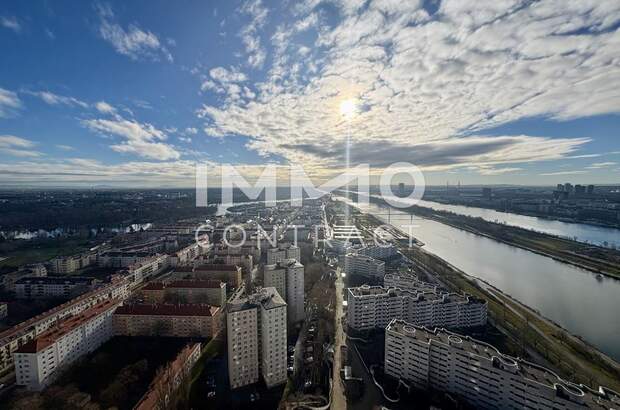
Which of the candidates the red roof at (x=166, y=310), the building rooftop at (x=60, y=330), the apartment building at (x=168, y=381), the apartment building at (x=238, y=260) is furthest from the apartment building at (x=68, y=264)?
the apartment building at (x=168, y=381)

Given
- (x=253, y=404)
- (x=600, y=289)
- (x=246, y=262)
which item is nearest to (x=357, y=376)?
(x=253, y=404)

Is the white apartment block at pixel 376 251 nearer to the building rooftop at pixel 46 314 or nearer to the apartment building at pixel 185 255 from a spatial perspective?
the apartment building at pixel 185 255

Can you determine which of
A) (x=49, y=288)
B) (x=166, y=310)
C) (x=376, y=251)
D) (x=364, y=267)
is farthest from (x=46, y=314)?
(x=376, y=251)

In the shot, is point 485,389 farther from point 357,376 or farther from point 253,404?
point 253,404

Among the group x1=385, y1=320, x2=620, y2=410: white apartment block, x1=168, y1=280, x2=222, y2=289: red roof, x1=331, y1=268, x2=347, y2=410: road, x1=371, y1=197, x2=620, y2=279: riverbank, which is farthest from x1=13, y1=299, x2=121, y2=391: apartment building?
x1=371, y1=197, x2=620, y2=279: riverbank

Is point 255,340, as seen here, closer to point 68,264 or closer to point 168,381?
point 168,381
